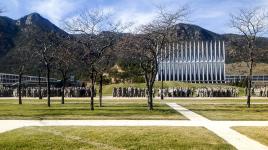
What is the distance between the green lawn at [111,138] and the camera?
15514 millimetres

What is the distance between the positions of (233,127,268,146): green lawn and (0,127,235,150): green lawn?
143cm

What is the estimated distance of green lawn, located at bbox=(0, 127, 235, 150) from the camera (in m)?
15.5

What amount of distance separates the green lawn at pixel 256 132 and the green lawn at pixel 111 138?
1426 millimetres

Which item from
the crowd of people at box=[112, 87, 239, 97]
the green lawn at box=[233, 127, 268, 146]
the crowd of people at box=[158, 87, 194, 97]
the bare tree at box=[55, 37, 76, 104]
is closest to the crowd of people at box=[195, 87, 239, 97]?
the crowd of people at box=[112, 87, 239, 97]

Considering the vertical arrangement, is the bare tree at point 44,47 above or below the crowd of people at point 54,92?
above

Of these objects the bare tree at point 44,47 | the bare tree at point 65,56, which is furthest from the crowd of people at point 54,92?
the bare tree at point 65,56

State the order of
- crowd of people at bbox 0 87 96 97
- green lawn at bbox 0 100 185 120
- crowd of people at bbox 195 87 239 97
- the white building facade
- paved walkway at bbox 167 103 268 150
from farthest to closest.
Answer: the white building facade
crowd of people at bbox 0 87 96 97
crowd of people at bbox 195 87 239 97
green lawn at bbox 0 100 185 120
paved walkway at bbox 167 103 268 150

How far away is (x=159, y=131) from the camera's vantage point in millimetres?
19109

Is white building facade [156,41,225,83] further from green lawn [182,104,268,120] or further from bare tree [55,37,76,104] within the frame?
green lawn [182,104,268,120]

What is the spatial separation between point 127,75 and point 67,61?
58543 millimetres

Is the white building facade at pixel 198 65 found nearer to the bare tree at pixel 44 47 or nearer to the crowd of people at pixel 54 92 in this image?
the crowd of people at pixel 54 92

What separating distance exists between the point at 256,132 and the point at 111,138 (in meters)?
6.10

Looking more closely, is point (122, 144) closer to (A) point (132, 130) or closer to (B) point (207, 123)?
(A) point (132, 130)

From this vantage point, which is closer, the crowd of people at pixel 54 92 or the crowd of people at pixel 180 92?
the crowd of people at pixel 180 92
